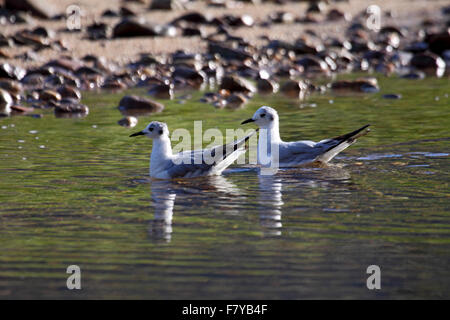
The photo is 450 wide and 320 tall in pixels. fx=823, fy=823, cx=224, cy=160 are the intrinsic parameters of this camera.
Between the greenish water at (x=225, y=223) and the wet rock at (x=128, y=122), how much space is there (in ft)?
3.14

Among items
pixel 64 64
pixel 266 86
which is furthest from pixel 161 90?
pixel 64 64

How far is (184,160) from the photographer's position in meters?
10.7

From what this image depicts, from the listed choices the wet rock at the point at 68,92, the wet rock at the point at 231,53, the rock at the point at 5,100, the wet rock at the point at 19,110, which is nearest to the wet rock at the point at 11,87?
the rock at the point at 5,100

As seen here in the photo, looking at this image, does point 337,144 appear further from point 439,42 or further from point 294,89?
point 439,42

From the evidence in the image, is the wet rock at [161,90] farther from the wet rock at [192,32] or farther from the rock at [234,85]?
the wet rock at [192,32]

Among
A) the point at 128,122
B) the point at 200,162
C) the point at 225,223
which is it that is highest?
the point at 128,122

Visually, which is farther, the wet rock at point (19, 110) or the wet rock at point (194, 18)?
the wet rock at point (194, 18)

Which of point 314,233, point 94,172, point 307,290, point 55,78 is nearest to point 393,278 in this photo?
point 307,290

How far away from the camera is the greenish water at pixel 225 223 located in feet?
21.1

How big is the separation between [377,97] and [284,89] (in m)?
2.37

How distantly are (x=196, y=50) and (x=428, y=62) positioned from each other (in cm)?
657

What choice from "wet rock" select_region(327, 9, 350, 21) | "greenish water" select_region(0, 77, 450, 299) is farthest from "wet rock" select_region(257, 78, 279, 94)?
"wet rock" select_region(327, 9, 350, 21)

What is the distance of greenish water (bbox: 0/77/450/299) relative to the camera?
6.43 m

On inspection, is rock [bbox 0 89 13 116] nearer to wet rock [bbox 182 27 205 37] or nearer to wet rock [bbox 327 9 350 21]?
wet rock [bbox 182 27 205 37]
